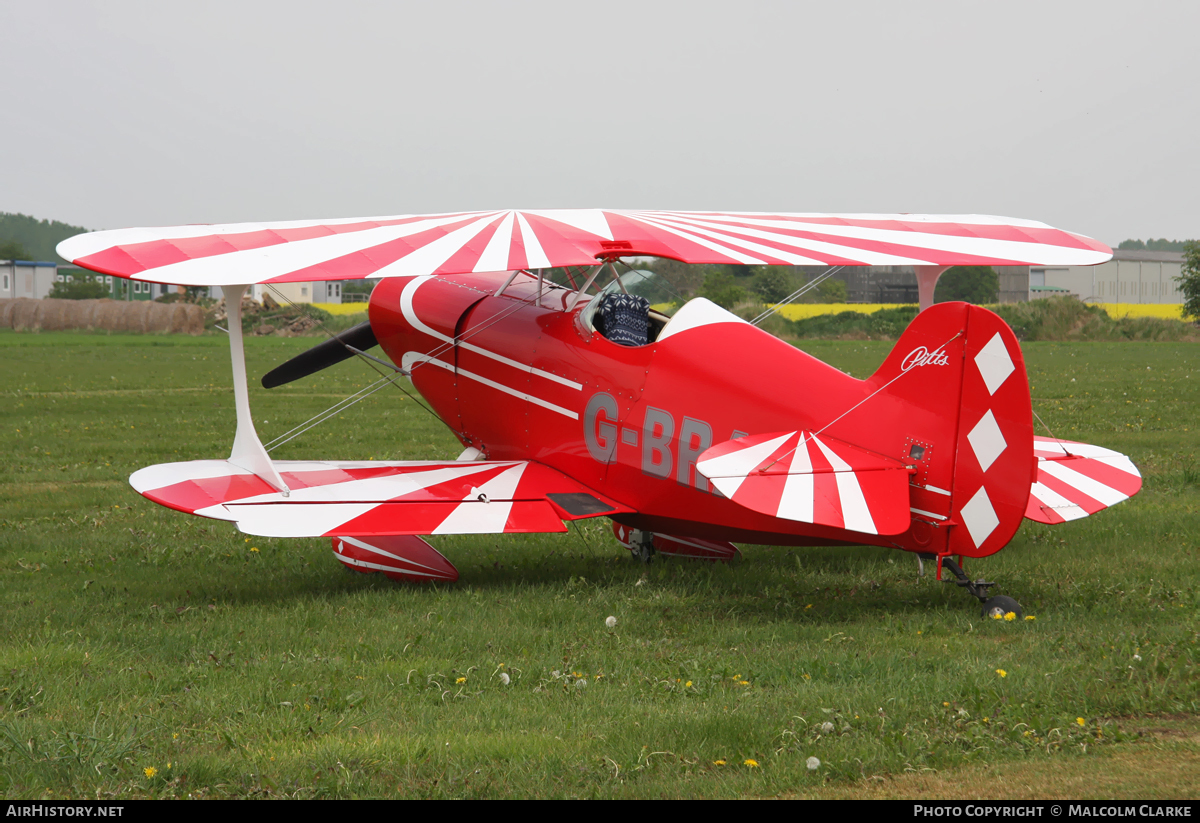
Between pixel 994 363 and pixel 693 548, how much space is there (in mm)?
3082

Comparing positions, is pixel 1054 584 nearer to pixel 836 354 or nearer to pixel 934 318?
pixel 934 318

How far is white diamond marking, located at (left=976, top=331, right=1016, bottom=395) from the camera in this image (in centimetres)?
521

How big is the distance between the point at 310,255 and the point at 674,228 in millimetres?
2580

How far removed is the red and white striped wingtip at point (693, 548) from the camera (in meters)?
7.74

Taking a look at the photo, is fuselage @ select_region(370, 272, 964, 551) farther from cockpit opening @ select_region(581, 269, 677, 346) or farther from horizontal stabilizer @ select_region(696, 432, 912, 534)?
horizontal stabilizer @ select_region(696, 432, 912, 534)

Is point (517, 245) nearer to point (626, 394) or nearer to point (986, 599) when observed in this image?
point (626, 394)

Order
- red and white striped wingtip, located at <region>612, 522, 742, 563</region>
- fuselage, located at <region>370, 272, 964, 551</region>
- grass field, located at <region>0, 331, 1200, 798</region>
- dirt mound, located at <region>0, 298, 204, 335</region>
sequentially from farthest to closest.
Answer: dirt mound, located at <region>0, 298, 204, 335</region>
red and white striped wingtip, located at <region>612, 522, 742, 563</region>
fuselage, located at <region>370, 272, 964, 551</region>
grass field, located at <region>0, 331, 1200, 798</region>

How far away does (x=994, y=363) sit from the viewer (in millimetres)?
5258

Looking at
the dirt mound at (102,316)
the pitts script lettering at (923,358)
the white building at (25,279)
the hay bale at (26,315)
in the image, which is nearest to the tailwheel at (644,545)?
the pitts script lettering at (923,358)

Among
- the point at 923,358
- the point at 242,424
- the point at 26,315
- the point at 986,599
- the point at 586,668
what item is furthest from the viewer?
the point at 26,315

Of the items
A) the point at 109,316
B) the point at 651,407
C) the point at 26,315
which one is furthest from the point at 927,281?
the point at 26,315

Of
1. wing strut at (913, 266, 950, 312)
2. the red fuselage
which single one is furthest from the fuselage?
wing strut at (913, 266, 950, 312)

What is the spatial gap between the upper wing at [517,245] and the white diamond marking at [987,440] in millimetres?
1595

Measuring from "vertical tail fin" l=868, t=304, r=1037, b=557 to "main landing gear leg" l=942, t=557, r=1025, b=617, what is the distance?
41 centimetres
